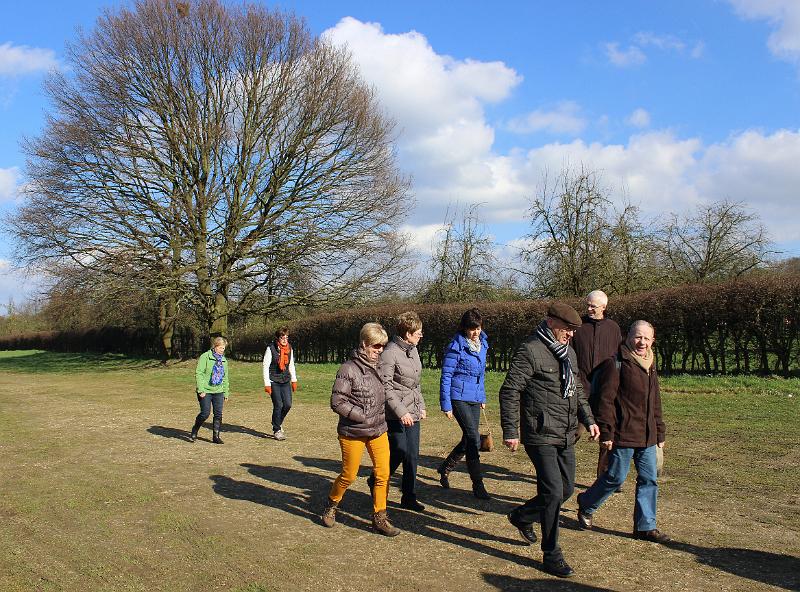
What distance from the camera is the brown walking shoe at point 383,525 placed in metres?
5.86

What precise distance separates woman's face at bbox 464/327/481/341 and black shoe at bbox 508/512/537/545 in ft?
6.33

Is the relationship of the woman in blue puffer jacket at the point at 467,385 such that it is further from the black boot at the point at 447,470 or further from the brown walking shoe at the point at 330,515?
the brown walking shoe at the point at 330,515

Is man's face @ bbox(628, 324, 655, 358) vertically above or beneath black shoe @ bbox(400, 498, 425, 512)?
above

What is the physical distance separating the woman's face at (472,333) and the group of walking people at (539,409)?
0.01 meters

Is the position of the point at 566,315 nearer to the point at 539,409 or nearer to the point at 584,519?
the point at 539,409

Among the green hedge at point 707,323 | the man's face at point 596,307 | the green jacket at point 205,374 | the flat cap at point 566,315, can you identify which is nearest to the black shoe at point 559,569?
the flat cap at point 566,315

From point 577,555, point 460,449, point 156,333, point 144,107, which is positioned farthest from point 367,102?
point 577,555

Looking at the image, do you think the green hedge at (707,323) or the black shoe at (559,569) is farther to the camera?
the green hedge at (707,323)

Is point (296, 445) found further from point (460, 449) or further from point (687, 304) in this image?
point (687, 304)

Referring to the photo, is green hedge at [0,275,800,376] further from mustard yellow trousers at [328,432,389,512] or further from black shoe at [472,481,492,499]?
mustard yellow trousers at [328,432,389,512]

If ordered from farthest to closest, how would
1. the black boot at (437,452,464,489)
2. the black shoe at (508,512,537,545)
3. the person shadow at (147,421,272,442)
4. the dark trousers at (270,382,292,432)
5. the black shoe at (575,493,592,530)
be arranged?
1. the person shadow at (147,421,272,442)
2. the dark trousers at (270,382,292,432)
3. the black boot at (437,452,464,489)
4. the black shoe at (575,493,592,530)
5. the black shoe at (508,512,537,545)

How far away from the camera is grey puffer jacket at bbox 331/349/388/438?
5.93 m

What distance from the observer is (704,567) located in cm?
502

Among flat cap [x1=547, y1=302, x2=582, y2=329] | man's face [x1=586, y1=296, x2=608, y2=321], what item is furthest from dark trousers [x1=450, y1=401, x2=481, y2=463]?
flat cap [x1=547, y1=302, x2=582, y2=329]
